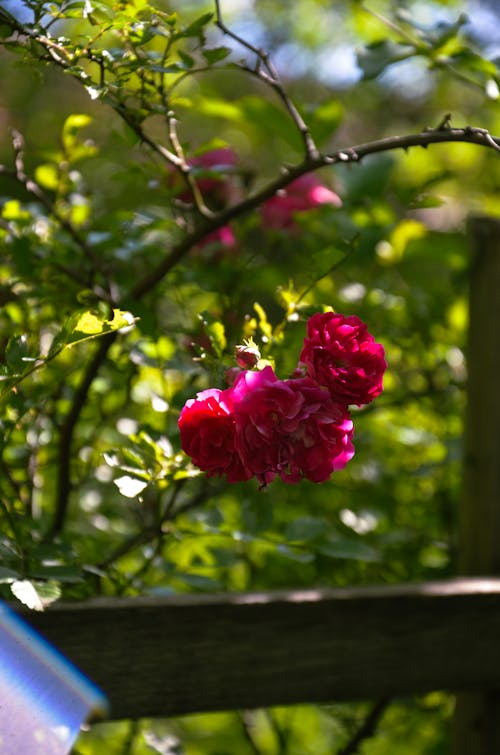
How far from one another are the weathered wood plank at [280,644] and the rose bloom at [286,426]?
41 cm

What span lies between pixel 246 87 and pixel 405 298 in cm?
495

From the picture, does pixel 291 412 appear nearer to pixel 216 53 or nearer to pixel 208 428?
pixel 208 428

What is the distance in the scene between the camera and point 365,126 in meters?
6.59

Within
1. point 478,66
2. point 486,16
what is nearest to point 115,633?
point 478,66

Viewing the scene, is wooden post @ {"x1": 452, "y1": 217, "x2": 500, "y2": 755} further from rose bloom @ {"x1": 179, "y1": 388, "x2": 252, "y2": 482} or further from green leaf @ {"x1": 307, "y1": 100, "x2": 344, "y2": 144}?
rose bloom @ {"x1": 179, "y1": 388, "x2": 252, "y2": 482}

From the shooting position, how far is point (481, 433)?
1523mm

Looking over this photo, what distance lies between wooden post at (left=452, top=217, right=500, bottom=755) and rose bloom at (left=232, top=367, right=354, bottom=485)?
748mm

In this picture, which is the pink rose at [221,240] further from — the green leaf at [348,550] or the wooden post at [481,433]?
the green leaf at [348,550]

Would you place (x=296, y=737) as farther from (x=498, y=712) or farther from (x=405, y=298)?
(x=405, y=298)

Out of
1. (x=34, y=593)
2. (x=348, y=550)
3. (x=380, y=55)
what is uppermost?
(x=380, y=55)

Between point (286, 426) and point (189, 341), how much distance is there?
1.74 feet

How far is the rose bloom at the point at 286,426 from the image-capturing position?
0.78 m

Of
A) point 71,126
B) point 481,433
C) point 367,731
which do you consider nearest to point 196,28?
point 71,126

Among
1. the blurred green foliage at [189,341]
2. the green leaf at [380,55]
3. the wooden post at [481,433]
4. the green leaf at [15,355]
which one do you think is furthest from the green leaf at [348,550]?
the green leaf at [380,55]
